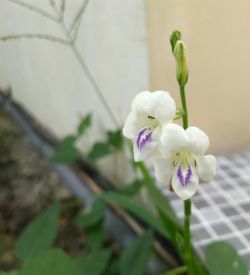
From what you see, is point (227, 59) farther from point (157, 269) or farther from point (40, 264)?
point (40, 264)

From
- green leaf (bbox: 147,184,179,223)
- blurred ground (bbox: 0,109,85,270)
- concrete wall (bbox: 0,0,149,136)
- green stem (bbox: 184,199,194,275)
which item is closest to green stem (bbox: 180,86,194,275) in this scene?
green stem (bbox: 184,199,194,275)

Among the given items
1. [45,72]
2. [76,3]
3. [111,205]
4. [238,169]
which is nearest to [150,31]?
[76,3]

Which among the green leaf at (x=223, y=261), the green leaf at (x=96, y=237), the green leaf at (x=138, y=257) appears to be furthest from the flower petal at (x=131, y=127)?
the green leaf at (x=96, y=237)

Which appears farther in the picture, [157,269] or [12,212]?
[12,212]

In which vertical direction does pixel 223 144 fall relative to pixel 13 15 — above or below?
below

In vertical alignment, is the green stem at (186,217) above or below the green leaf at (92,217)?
above

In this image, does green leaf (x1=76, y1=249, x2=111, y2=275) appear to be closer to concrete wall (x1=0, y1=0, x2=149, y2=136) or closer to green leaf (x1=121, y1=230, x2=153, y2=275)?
green leaf (x1=121, y1=230, x2=153, y2=275)

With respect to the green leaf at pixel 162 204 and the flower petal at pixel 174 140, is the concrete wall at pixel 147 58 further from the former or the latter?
the flower petal at pixel 174 140

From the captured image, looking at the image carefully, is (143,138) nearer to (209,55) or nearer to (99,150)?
(209,55)
